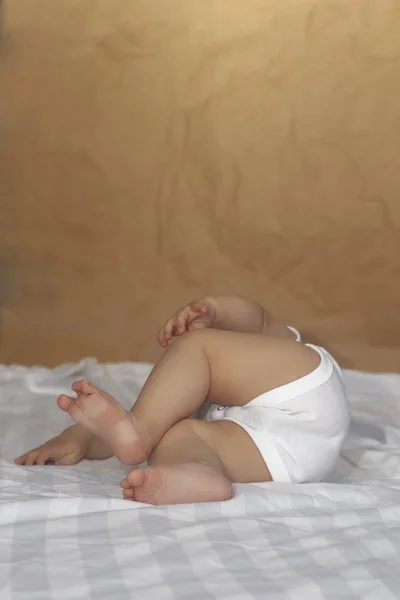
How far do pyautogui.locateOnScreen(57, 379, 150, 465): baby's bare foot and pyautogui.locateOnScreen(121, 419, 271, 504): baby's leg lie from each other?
4 cm

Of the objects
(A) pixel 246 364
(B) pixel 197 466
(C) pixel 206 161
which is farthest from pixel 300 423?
(C) pixel 206 161

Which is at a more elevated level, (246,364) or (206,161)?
(206,161)

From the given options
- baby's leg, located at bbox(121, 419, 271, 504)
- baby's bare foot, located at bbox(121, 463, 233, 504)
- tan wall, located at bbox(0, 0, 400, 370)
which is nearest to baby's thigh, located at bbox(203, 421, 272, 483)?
baby's leg, located at bbox(121, 419, 271, 504)

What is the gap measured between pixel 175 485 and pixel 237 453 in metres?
0.19

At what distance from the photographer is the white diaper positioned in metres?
1.14

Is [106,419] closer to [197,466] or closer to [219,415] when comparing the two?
[197,466]

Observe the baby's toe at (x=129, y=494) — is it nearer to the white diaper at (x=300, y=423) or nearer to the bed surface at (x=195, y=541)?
the bed surface at (x=195, y=541)

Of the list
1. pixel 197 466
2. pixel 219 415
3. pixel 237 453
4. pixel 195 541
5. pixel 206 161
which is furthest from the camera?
pixel 206 161

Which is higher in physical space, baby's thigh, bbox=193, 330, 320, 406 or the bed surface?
baby's thigh, bbox=193, 330, 320, 406

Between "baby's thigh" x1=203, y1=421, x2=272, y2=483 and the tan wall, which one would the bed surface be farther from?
the tan wall

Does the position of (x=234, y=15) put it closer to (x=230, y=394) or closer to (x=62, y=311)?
(x=62, y=311)

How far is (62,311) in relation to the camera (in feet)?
6.94

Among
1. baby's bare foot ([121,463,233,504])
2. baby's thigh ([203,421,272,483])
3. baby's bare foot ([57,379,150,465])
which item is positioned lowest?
baby's thigh ([203,421,272,483])

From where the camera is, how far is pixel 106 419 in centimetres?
100
